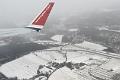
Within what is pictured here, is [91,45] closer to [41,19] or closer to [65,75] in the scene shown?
[65,75]

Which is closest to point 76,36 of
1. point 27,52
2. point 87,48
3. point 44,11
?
point 87,48

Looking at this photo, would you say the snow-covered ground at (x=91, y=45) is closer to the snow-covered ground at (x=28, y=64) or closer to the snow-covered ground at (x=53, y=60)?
the snow-covered ground at (x=53, y=60)

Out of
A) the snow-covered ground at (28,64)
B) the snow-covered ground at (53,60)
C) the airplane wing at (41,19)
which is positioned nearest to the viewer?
the airplane wing at (41,19)

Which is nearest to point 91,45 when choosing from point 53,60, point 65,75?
point 53,60

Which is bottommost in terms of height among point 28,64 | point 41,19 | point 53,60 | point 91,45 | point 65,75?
point 28,64

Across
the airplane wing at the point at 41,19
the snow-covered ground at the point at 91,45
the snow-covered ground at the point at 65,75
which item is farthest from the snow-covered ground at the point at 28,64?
the airplane wing at the point at 41,19

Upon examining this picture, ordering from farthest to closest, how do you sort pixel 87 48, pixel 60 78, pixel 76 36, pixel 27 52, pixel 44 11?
pixel 76 36, pixel 87 48, pixel 27 52, pixel 60 78, pixel 44 11

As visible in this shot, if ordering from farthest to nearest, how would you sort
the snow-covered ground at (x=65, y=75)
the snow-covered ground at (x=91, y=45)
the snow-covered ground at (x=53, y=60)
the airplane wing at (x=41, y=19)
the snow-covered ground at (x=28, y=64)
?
the snow-covered ground at (x=91, y=45) → the snow-covered ground at (x=28, y=64) → the snow-covered ground at (x=53, y=60) → the snow-covered ground at (x=65, y=75) → the airplane wing at (x=41, y=19)

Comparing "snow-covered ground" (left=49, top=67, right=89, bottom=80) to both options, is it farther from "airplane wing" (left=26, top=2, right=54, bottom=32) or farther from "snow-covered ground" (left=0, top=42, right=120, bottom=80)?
"airplane wing" (left=26, top=2, right=54, bottom=32)

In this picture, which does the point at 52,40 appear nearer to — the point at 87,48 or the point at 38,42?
the point at 38,42

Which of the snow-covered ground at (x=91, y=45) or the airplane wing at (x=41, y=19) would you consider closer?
the airplane wing at (x=41, y=19)

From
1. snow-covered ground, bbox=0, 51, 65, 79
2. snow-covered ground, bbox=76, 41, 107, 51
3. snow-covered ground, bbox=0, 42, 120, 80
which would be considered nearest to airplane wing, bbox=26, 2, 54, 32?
snow-covered ground, bbox=0, 42, 120, 80
